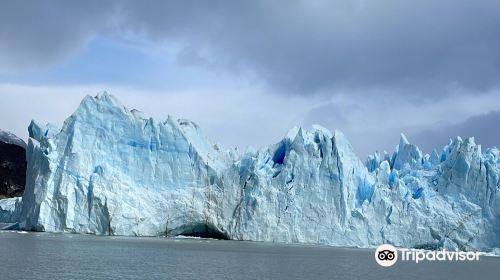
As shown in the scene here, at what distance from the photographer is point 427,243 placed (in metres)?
31.8

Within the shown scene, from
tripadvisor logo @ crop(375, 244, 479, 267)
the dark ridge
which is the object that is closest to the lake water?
tripadvisor logo @ crop(375, 244, 479, 267)

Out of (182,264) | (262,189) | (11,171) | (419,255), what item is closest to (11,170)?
(11,171)

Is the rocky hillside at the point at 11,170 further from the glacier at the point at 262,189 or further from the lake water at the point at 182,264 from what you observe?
the lake water at the point at 182,264

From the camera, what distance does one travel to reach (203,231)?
33188 mm

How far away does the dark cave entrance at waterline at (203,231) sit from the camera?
3186 cm

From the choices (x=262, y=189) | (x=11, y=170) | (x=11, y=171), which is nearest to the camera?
(x=262, y=189)

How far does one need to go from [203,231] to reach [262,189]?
446cm

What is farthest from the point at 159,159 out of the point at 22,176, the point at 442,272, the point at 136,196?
the point at 22,176

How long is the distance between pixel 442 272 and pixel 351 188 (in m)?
11.0

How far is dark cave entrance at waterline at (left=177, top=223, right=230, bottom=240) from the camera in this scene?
105 feet

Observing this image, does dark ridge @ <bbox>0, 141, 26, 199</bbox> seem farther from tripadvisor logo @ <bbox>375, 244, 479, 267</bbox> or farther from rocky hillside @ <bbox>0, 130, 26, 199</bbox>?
tripadvisor logo @ <bbox>375, 244, 479, 267</bbox>

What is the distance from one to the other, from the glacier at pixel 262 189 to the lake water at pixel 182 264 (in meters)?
4.31

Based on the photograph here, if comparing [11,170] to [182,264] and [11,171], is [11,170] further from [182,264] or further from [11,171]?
[182,264]

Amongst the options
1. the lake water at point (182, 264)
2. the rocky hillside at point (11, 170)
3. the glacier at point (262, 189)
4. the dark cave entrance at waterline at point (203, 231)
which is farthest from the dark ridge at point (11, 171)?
the lake water at point (182, 264)
